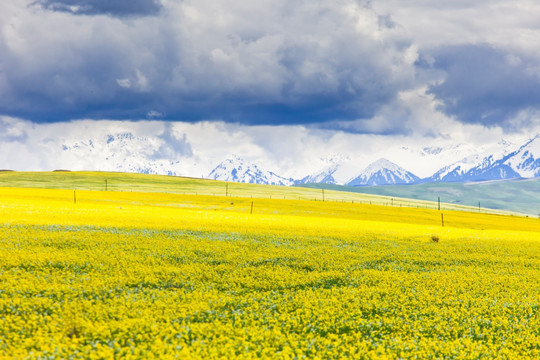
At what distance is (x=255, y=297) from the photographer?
835 inches

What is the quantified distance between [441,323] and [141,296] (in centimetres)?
1436

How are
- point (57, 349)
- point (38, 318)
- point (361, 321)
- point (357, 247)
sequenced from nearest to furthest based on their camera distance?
point (57, 349) → point (38, 318) → point (361, 321) → point (357, 247)

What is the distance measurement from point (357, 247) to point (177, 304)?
19169mm

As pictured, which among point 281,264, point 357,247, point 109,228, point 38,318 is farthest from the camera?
point 109,228

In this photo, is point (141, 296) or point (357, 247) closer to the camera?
point (141, 296)

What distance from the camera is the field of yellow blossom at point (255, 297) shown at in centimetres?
1609

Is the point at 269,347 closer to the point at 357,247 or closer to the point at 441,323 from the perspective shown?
the point at 441,323

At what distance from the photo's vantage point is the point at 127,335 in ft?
53.3

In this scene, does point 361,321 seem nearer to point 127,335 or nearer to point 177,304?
point 177,304

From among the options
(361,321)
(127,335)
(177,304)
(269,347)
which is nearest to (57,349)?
(127,335)

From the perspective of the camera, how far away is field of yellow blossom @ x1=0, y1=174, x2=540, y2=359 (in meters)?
16.1

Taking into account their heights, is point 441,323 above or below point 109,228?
below

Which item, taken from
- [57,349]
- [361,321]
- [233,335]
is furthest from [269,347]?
[57,349]

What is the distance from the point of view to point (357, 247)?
114ft
